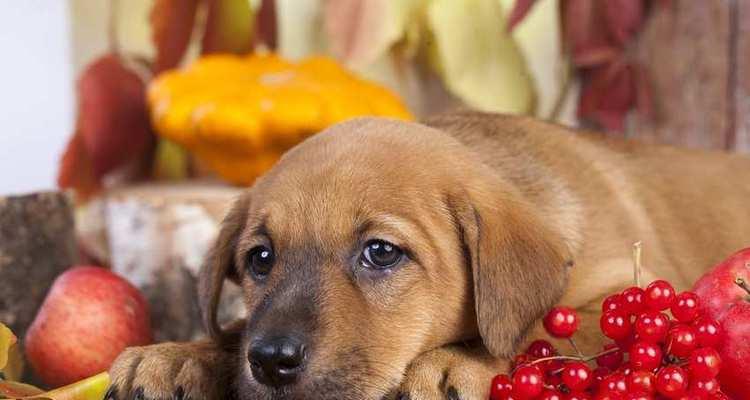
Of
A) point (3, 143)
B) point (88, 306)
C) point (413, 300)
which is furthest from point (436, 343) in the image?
point (3, 143)

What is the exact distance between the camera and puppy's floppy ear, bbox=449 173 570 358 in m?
2.35

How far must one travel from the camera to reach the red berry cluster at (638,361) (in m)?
2.04

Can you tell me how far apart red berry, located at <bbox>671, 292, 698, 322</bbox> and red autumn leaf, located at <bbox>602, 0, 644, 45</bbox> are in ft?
9.73

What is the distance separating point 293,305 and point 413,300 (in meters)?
0.35

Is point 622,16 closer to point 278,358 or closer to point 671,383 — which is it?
point 671,383

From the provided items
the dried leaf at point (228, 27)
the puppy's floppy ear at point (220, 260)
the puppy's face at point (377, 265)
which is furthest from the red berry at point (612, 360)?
the dried leaf at point (228, 27)

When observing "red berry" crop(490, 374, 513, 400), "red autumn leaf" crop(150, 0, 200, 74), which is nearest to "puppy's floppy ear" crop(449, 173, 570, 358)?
"red berry" crop(490, 374, 513, 400)

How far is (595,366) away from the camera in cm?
245

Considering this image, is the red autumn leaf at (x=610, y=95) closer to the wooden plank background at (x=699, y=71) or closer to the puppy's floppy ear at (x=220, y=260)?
the wooden plank background at (x=699, y=71)

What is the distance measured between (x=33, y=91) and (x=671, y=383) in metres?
4.02

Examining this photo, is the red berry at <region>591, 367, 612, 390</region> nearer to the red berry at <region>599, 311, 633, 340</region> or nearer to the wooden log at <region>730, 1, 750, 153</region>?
the red berry at <region>599, 311, 633, 340</region>

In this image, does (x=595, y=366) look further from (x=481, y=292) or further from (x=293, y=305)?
(x=293, y=305)

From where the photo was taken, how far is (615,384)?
6.73ft

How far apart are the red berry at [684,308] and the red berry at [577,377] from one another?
0.25 metres
